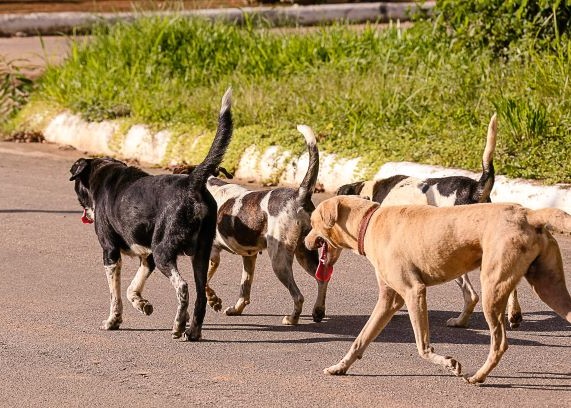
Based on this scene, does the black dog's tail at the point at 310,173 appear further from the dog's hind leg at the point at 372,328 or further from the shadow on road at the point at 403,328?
the dog's hind leg at the point at 372,328

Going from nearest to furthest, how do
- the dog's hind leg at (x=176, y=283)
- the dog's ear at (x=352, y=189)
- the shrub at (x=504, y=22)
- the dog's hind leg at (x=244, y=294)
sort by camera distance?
the dog's hind leg at (x=176, y=283) → the dog's hind leg at (x=244, y=294) → the dog's ear at (x=352, y=189) → the shrub at (x=504, y=22)

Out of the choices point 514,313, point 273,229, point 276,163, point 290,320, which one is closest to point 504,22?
point 276,163

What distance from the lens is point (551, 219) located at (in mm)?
6133

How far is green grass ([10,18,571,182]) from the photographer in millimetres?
11719

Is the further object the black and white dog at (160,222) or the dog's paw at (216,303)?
the dog's paw at (216,303)

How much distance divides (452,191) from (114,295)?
2.37 meters

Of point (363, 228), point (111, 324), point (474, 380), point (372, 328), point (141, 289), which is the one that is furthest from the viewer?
point (141, 289)

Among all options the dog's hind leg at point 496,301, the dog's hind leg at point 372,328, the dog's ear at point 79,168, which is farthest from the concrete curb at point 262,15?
the dog's hind leg at point 496,301

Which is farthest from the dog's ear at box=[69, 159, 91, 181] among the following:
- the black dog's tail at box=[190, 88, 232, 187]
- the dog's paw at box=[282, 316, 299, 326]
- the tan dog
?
the tan dog

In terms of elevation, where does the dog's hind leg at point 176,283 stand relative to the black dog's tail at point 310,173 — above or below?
below

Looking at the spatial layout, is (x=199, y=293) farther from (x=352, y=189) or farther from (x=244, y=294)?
(x=352, y=189)

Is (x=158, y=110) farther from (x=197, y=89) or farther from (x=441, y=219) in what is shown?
(x=441, y=219)

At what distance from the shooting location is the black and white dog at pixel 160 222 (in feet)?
24.5

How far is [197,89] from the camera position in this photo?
15.2m
